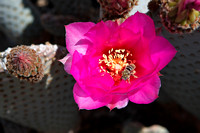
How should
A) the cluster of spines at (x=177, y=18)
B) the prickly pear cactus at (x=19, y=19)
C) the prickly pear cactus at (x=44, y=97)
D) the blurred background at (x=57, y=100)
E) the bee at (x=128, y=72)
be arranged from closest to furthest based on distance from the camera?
the cluster of spines at (x=177, y=18), the bee at (x=128, y=72), the prickly pear cactus at (x=44, y=97), the blurred background at (x=57, y=100), the prickly pear cactus at (x=19, y=19)

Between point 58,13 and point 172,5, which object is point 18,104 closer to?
point 58,13

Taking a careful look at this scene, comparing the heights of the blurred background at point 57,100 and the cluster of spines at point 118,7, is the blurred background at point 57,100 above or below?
below

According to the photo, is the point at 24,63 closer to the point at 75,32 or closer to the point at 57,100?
the point at 75,32

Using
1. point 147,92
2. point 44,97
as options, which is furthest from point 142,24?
point 44,97

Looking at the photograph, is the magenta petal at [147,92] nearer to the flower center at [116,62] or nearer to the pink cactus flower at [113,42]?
the pink cactus flower at [113,42]

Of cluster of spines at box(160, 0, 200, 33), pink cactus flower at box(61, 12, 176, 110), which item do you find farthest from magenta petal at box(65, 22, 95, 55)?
cluster of spines at box(160, 0, 200, 33)

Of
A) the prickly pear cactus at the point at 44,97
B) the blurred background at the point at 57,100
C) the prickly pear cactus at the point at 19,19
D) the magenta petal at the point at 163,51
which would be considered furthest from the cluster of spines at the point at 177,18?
the prickly pear cactus at the point at 19,19
